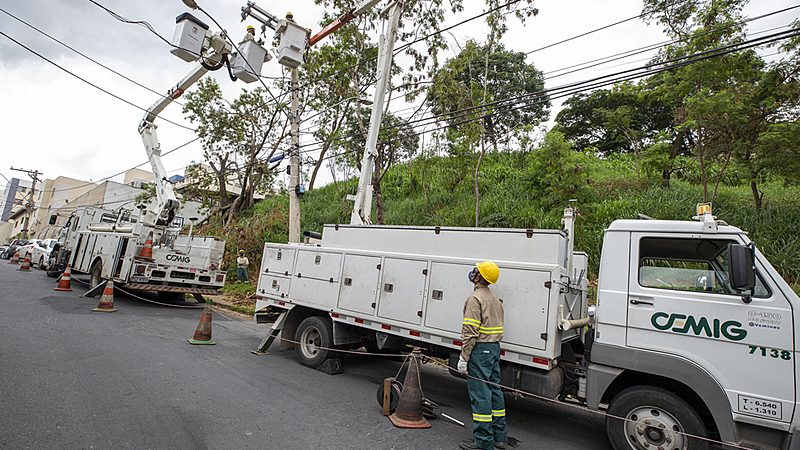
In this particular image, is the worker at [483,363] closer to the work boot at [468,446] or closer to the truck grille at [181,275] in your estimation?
the work boot at [468,446]

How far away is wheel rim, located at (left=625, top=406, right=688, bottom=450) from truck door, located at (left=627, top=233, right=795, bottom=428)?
445mm

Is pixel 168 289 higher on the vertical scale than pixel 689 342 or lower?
lower

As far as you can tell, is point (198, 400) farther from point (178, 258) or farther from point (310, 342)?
point (178, 258)

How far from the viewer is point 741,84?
348 inches

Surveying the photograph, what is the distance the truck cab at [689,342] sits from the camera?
129 inches

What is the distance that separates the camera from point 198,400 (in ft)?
14.8

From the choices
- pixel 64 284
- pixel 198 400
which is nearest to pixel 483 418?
pixel 198 400

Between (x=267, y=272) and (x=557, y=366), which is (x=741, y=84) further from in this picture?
(x=267, y=272)

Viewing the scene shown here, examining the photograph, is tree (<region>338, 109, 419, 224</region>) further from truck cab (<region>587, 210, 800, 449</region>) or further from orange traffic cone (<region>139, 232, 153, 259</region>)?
truck cab (<region>587, 210, 800, 449</region>)

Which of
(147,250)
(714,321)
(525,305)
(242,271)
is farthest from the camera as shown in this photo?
(242,271)

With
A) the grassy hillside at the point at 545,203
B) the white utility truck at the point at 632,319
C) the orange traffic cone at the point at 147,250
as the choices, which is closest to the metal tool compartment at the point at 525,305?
the white utility truck at the point at 632,319

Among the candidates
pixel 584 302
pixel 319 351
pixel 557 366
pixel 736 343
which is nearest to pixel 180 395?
pixel 319 351

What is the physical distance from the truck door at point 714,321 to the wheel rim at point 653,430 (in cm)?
45

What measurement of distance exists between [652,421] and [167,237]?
11.6 metres
